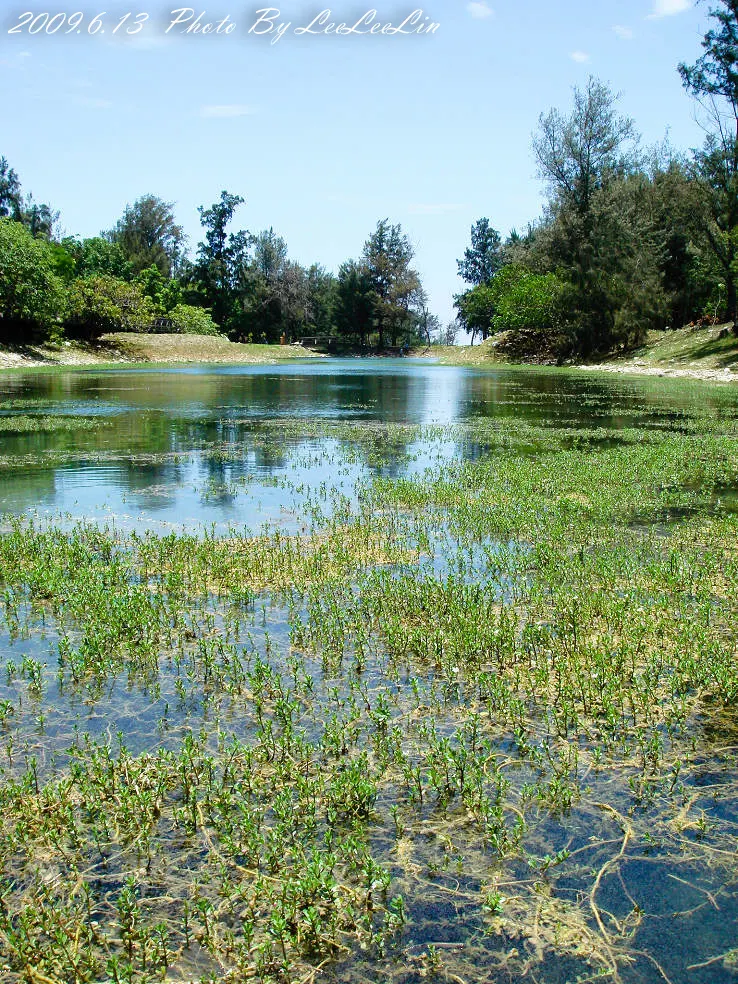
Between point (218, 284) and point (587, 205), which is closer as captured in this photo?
point (587, 205)

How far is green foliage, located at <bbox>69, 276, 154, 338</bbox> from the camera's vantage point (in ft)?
277

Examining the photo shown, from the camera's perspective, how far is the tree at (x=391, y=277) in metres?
140

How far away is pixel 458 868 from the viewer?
5312 mm

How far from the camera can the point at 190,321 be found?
107 m

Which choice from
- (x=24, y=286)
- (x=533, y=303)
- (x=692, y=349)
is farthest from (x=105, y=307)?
(x=692, y=349)

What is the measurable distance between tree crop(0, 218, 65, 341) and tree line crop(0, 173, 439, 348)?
3.41 m

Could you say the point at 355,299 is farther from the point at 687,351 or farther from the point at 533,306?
the point at 687,351

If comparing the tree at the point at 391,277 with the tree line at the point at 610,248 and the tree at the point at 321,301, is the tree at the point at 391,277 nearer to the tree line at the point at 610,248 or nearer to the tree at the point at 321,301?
the tree at the point at 321,301

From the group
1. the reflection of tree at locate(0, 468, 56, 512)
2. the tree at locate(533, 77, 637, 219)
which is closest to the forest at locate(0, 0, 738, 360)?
the tree at locate(533, 77, 637, 219)

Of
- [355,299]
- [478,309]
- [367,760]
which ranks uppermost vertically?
[355,299]

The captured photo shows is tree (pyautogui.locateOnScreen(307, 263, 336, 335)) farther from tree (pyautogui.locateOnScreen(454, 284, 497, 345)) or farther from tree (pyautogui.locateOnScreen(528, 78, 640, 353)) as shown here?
tree (pyautogui.locateOnScreen(528, 78, 640, 353))

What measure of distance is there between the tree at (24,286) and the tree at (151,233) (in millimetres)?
61566

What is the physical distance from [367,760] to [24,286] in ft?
245

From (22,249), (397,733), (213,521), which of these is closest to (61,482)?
(213,521)
